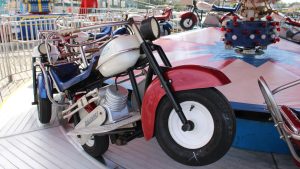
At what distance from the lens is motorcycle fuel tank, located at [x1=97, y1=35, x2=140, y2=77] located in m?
1.75

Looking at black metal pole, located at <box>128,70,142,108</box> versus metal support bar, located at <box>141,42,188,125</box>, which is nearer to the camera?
metal support bar, located at <box>141,42,188,125</box>

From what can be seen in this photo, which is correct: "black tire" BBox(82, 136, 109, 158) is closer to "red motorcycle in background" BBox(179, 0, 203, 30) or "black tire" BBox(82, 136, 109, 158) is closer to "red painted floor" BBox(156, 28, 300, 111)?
"red painted floor" BBox(156, 28, 300, 111)

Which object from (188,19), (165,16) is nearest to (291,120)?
(165,16)

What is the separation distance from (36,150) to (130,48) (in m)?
1.29

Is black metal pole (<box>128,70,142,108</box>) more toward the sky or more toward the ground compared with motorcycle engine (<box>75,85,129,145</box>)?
more toward the sky

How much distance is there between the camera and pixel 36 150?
96.0 inches

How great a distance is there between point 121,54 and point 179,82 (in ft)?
1.27

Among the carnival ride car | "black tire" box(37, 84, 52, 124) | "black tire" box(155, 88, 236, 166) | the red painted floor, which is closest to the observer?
"black tire" box(155, 88, 236, 166)

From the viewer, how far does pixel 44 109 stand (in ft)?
9.40

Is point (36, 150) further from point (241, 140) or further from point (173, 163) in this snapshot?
point (241, 140)

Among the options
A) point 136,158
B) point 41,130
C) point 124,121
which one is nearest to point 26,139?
point 41,130

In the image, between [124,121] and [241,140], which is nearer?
[124,121]

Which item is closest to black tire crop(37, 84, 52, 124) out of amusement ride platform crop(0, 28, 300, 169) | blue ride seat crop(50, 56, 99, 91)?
amusement ride platform crop(0, 28, 300, 169)

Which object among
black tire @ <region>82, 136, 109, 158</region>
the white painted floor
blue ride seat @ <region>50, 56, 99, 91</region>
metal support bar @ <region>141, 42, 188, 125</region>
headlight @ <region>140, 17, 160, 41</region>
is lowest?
the white painted floor
